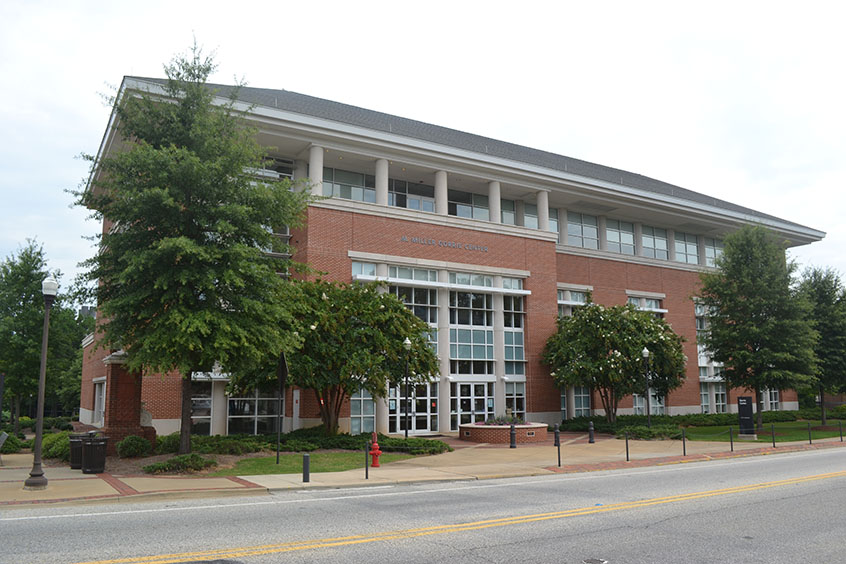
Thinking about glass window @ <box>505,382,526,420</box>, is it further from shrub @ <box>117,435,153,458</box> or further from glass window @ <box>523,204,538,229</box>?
shrub @ <box>117,435,153,458</box>

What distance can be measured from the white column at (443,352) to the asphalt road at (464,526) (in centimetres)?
1646

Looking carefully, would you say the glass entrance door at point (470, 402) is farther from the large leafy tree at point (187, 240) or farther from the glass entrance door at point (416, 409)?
the large leafy tree at point (187, 240)

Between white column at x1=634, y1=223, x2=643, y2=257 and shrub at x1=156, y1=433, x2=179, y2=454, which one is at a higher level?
white column at x1=634, y1=223, x2=643, y2=257

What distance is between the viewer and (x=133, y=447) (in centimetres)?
1786

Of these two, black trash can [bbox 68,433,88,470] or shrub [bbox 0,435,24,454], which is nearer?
black trash can [bbox 68,433,88,470]

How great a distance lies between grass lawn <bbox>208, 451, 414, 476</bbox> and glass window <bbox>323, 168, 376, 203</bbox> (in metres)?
15.5

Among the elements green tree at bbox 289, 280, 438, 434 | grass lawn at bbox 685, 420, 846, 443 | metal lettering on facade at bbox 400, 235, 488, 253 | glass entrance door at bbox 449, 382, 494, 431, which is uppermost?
metal lettering on facade at bbox 400, 235, 488, 253

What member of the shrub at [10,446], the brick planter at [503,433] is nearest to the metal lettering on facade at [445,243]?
the brick planter at [503,433]

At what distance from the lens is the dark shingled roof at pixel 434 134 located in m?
31.2

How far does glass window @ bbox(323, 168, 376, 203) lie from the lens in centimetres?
3244

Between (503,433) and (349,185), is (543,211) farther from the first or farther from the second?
(503,433)

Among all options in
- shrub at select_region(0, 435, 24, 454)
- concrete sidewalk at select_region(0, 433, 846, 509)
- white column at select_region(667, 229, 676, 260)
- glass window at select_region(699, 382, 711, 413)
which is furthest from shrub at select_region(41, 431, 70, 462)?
glass window at select_region(699, 382, 711, 413)

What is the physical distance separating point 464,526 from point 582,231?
34.8m

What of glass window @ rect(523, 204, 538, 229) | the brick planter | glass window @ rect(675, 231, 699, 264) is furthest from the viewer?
glass window @ rect(675, 231, 699, 264)
